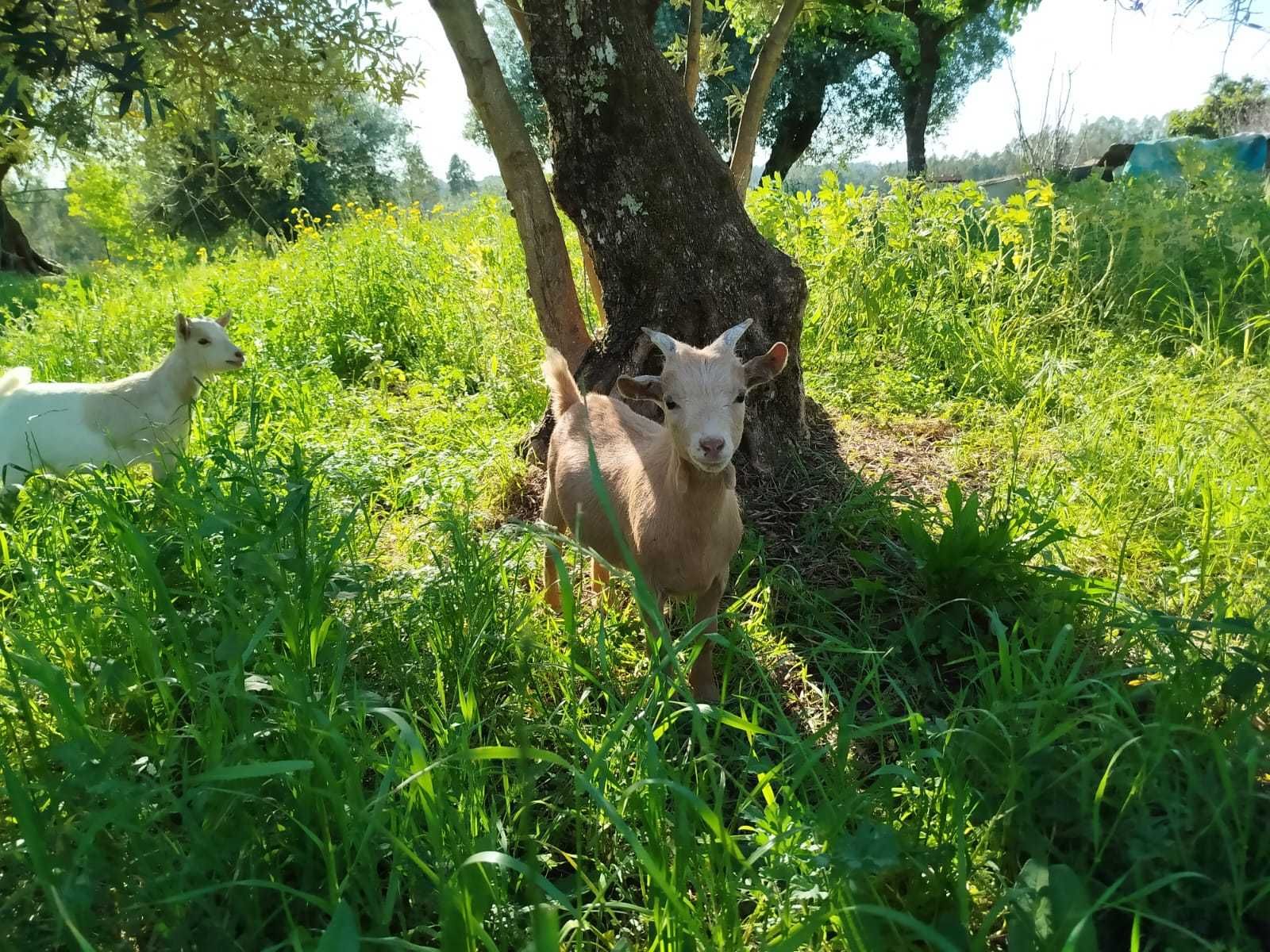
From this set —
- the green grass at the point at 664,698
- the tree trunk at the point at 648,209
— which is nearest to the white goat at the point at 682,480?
the green grass at the point at 664,698

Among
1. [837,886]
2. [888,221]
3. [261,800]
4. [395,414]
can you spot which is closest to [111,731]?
[261,800]

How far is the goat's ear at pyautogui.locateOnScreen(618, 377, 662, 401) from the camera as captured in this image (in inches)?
95.9

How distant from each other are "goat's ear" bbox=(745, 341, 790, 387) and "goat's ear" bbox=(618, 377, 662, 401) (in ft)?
1.03

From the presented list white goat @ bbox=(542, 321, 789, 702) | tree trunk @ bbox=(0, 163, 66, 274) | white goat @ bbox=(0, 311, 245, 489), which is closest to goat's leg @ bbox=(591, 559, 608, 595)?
white goat @ bbox=(542, 321, 789, 702)

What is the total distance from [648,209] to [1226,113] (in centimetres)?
2232

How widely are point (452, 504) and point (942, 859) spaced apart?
2.32 m

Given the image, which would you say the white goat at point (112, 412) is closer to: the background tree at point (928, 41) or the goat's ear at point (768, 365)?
the goat's ear at point (768, 365)

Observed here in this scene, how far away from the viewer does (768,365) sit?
2.57m

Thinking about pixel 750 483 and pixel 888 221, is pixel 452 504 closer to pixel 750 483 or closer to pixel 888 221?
pixel 750 483

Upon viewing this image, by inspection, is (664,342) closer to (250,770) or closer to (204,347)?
(250,770)

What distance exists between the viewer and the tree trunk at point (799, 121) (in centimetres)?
1850

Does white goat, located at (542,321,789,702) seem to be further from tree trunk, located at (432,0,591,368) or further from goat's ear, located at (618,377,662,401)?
tree trunk, located at (432,0,591,368)

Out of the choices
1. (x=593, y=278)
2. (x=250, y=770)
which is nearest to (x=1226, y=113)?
(x=593, y=278)

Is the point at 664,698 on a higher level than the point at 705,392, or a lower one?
lower
